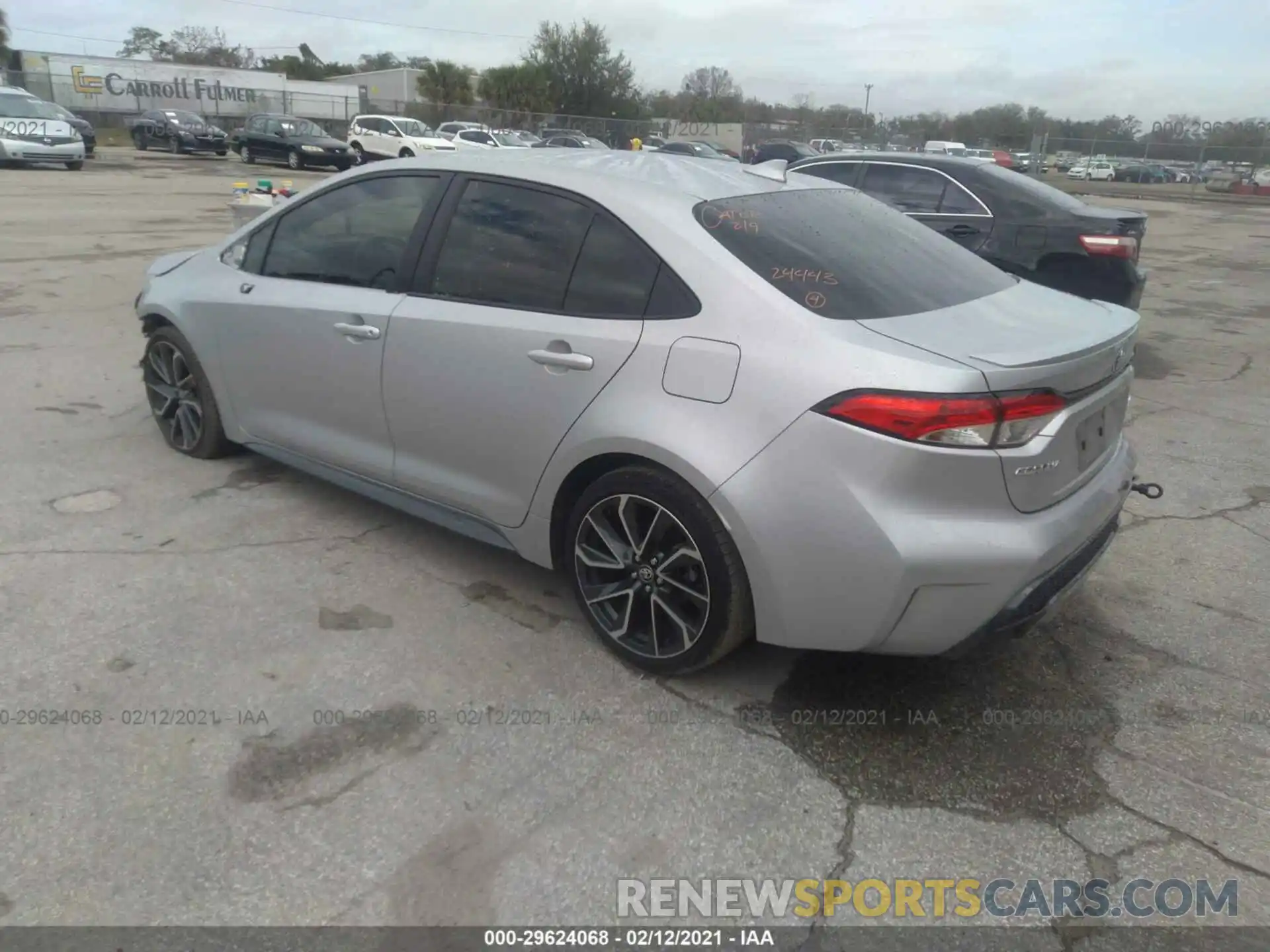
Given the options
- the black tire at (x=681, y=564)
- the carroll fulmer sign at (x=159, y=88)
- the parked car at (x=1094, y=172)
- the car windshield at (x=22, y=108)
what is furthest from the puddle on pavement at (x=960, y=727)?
the carroll fulmer sign at (x=159, y=88)

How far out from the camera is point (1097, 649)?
11.4 feet

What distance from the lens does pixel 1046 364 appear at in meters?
2.65

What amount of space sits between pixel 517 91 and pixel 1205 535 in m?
61.9

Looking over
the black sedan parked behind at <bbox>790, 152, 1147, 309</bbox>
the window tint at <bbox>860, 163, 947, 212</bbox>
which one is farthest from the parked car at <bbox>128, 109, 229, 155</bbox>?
the black sedan parked behind at <bbox>790, 152, 1147, 309</bbox>

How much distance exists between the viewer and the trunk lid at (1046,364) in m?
2.61

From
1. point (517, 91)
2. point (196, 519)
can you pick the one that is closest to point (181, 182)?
point (196, 519)

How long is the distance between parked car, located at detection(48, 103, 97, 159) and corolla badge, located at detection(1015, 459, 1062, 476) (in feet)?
92.1

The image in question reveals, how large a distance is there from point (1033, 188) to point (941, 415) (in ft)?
20.4

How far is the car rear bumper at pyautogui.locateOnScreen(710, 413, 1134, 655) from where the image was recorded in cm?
256

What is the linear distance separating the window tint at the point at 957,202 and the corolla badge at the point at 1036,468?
5.65 metres

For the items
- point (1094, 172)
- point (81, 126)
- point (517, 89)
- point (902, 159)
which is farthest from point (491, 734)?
point (517, 89)

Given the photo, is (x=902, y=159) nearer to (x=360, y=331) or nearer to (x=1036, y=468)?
(x=360, y=331)

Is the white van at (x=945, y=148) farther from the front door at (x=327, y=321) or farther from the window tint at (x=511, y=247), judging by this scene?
the window tint at (x=511, y=247)

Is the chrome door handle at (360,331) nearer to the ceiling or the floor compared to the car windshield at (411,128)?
nearer to the floor
